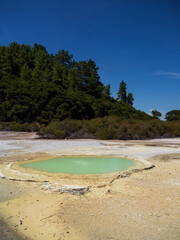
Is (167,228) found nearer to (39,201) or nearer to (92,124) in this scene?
(39,201)

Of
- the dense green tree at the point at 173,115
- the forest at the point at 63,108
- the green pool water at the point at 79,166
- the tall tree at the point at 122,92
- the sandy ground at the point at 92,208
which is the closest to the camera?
the sandy ground at the point at 92,208

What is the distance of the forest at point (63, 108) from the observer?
15312 millimetres

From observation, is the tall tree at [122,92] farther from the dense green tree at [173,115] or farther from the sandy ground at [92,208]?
the sandy ground at [92,208]

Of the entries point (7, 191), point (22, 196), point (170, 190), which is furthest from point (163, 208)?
point (7, 191)

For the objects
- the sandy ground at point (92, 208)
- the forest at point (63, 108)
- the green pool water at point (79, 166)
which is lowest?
the sandy ground at point (92, 208)

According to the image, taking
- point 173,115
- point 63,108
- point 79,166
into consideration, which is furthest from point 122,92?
point 79,166

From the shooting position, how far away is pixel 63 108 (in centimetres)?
2244

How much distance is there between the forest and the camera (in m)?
15.3

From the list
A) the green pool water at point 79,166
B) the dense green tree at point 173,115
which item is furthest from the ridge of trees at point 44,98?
the green pool water at point 79,166

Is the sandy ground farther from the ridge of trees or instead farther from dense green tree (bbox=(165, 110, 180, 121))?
dense green tree (bbox=(165, 110, 180, 121))

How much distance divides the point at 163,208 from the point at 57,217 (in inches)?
63.4

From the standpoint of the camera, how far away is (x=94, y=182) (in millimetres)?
4254

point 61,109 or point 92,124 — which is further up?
point 61,109

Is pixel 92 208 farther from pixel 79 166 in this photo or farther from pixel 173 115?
pixel 173 115
